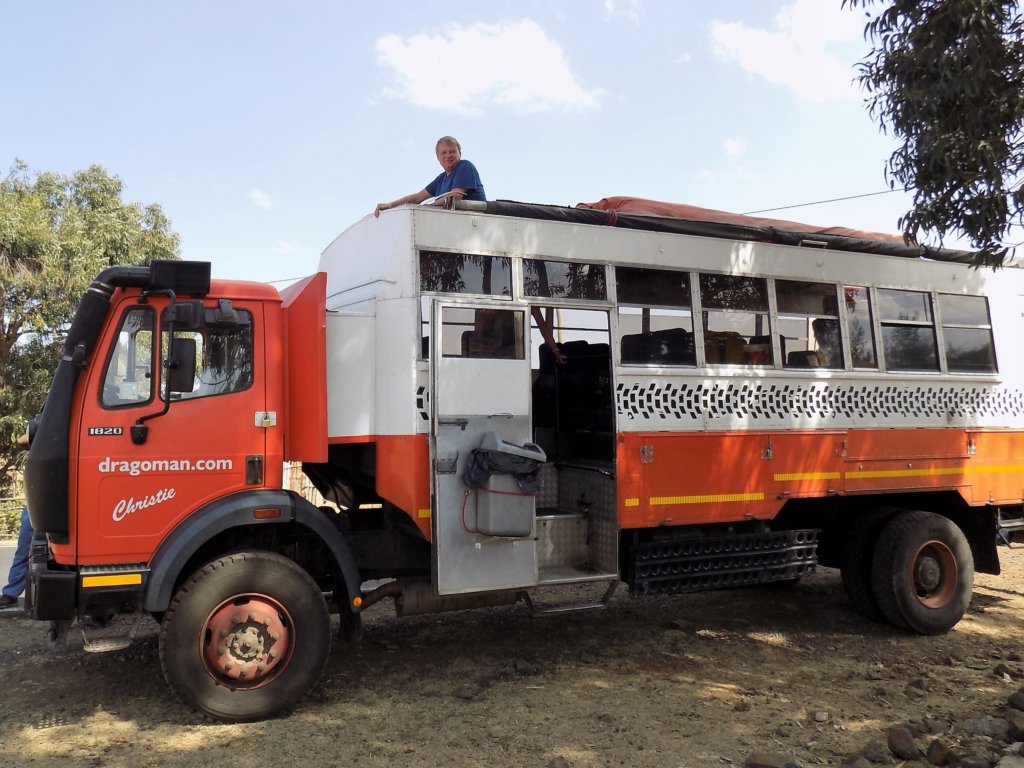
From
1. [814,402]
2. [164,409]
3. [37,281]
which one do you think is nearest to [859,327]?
[814,402]

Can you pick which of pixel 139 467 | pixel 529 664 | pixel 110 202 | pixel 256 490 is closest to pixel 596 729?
pixel 529 664

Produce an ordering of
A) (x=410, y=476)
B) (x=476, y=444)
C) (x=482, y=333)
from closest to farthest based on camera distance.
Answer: (x=410, y=476)
(x=476, y=444)
(x=482, y=333)

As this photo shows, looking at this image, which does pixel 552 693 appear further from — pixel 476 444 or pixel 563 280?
pixel 563 280

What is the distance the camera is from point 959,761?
388cm

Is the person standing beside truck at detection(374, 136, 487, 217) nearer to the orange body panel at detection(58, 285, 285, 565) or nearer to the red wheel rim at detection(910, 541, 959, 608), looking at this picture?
the orange body panel at detection(58, 285, 285, 565)

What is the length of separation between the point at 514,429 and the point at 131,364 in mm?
2344

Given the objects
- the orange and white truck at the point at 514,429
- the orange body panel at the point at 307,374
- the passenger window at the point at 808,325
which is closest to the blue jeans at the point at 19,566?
the orange and white truck at the point at 514,429

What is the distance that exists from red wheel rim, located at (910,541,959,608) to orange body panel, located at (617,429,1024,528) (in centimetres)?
52

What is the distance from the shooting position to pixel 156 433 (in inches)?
178

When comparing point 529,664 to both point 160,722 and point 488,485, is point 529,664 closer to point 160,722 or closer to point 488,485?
point 488,485

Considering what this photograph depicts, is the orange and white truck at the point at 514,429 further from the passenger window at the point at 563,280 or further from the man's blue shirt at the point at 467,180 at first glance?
the man's blue shirt at the point at 467,180

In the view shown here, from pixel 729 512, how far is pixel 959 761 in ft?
7.35

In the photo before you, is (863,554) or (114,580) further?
(863,554)

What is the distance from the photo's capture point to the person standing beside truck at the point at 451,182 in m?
5.37
